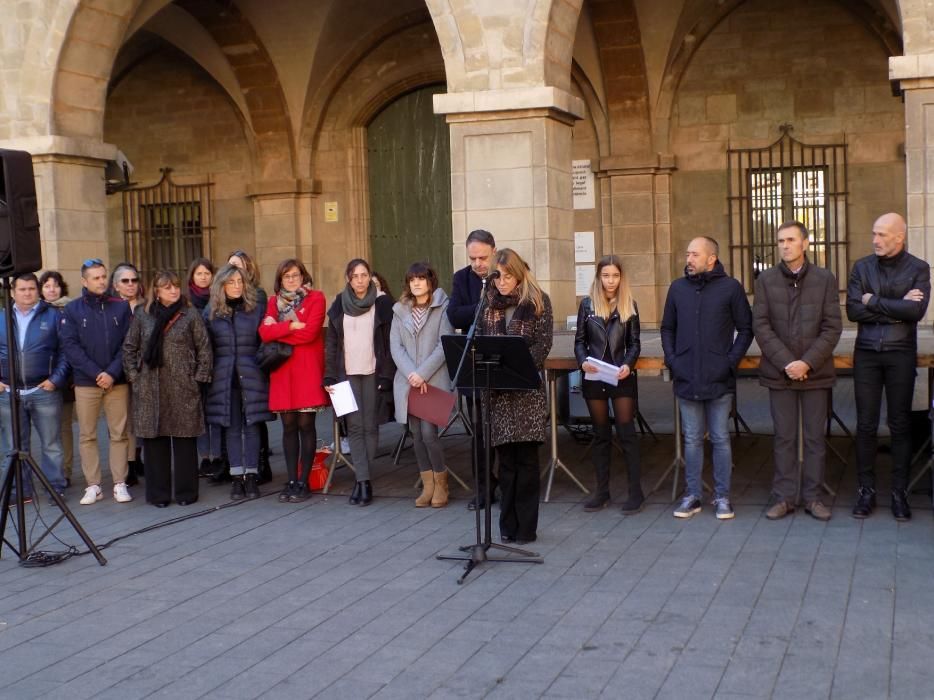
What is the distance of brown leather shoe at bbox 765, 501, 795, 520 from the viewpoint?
738 centimetres

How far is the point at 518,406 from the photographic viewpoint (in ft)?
22.3

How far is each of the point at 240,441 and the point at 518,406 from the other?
2.75m

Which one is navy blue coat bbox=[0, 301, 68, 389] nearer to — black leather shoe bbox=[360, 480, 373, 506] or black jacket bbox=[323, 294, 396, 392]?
black jacket bbox=[323, 294, 396, 392]

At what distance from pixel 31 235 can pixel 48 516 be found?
2.41 m

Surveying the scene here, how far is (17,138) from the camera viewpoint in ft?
41.0

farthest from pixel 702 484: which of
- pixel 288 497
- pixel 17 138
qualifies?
pixel 17 138

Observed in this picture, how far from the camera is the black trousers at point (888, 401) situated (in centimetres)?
714

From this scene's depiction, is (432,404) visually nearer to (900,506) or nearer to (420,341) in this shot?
(420,341)

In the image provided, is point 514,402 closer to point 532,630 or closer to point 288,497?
point 532,630

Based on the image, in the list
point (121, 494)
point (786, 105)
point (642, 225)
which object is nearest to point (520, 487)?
point (121, 494)

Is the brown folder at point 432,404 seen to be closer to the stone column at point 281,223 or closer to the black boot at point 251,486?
the black boot at point 251,486

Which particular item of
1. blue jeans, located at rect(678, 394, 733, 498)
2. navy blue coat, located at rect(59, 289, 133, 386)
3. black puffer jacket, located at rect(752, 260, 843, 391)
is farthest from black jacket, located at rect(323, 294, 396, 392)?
black puffer jacket, located at rect(752, 260, 843, 391)

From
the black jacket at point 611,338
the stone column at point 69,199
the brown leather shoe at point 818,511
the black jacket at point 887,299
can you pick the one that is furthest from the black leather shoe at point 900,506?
the stone column at point 69,199

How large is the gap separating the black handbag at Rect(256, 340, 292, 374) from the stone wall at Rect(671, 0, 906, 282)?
9.56m
